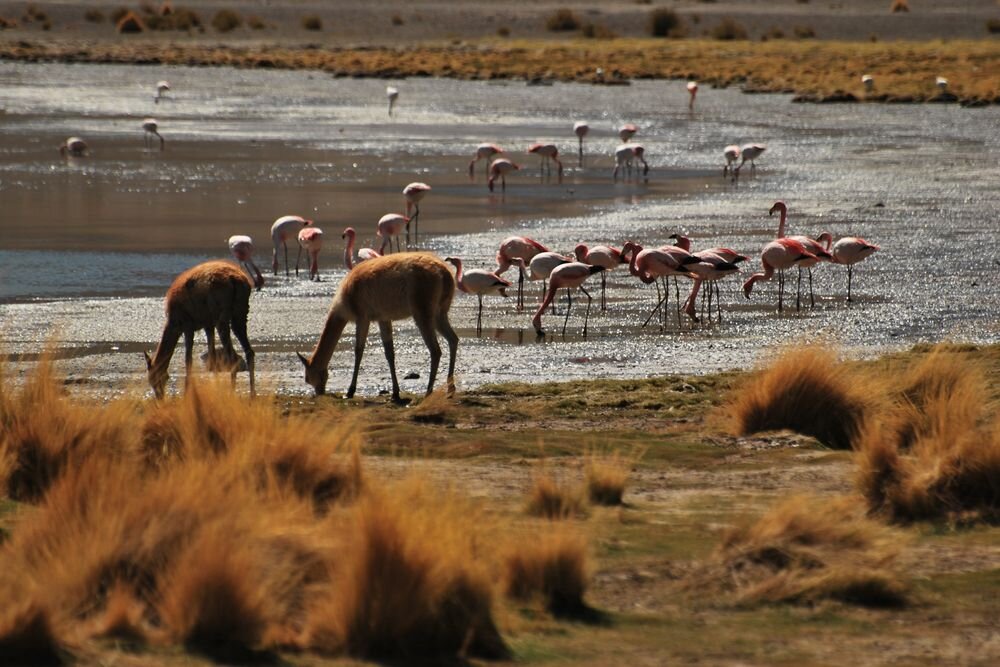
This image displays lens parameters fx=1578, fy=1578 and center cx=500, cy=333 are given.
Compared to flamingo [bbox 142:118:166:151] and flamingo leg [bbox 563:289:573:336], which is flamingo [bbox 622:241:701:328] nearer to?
flamingo leg [bbox 563:289:573:336]

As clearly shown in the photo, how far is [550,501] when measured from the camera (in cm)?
795

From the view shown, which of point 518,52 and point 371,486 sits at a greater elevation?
point 518,52

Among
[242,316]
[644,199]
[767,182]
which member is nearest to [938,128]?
[767,182]

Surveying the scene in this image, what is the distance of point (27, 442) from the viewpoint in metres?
8.60

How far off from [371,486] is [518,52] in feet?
179

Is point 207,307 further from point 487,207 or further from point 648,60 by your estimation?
point 648,60

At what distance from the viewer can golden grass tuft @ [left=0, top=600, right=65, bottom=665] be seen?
5797mm

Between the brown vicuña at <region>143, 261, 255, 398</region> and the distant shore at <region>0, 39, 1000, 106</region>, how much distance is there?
3309 centimetres

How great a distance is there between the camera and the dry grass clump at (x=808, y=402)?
406 inches

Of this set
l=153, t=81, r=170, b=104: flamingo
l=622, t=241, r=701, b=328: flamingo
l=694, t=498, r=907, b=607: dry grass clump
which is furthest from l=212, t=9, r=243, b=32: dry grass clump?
l=694, t=498, r=907, b=607: dry grass clump

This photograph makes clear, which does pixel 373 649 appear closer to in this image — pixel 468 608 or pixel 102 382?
pixel 468 608

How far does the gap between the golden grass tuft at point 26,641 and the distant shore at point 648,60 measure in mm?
39256

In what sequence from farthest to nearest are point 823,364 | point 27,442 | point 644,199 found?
point 644,199, point 823,364, point 27,442

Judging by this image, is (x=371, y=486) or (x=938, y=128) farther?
(x=938, y=128)
